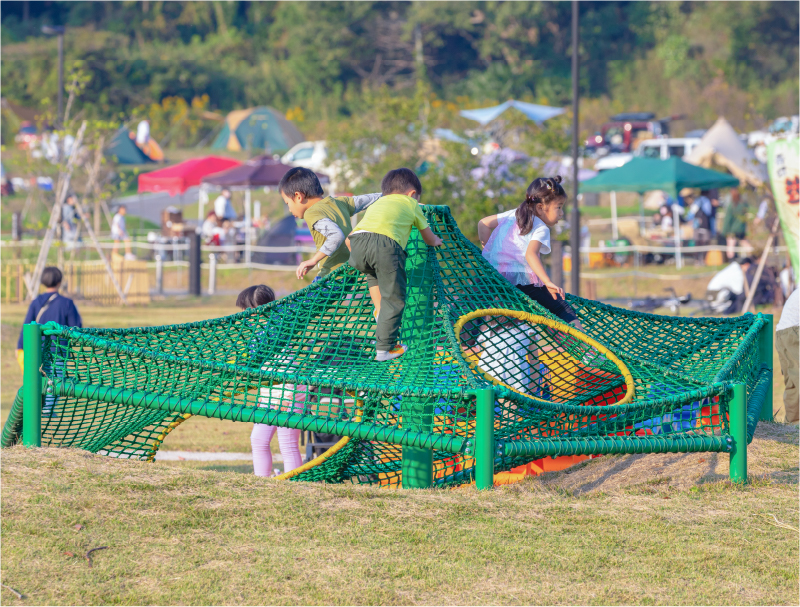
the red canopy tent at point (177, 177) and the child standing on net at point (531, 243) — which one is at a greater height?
the red canopy tent at point (177, 177)

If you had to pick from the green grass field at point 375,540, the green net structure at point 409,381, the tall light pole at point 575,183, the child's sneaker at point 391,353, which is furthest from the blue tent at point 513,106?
the green grass field at point 375,540

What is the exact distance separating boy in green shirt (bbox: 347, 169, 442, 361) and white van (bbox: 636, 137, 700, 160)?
27.7m

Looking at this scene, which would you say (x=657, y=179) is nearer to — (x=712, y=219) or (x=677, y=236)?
(x=677, y=236)

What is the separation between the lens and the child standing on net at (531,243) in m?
6.24

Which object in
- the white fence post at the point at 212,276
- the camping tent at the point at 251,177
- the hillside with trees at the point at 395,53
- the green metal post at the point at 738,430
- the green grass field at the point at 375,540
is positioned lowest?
the green grass field at the point at 375,540

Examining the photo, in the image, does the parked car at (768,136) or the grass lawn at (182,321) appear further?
the parked car at (768,136)

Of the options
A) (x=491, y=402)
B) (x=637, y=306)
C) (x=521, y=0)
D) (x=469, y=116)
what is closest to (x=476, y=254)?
(x=491, y=402)

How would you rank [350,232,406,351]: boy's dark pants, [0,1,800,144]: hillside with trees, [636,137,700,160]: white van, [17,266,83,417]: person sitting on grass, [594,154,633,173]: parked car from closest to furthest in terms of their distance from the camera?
[350,232,406,351]: boy's dark pants → [17,266,83,417]: person sitting on grass → [594,154,633,173]: parked car → [636,137,700,160]: white van → [0,1,800,144]: hillside with trees

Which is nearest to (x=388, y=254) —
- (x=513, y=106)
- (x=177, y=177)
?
(x=177, y=177)

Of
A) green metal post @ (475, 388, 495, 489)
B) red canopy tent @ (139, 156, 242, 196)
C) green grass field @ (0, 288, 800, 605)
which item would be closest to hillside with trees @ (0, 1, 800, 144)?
red canopy tent @ (139, 156, 242, 196)

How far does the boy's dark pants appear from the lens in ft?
18.0

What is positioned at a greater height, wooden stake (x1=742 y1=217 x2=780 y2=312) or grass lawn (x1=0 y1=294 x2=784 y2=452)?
wooden stake (x1=742 y1=217 x2=780 y2=312)

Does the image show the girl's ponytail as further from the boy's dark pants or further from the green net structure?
the boy's dark pants

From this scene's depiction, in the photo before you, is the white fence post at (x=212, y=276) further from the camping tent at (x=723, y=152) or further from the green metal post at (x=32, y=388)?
the green metal post at (x=32, y=388)
